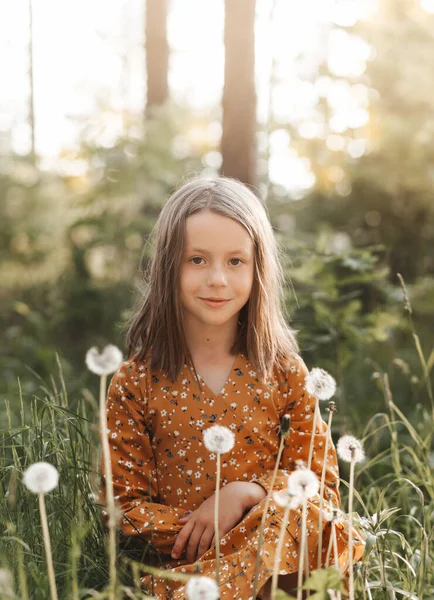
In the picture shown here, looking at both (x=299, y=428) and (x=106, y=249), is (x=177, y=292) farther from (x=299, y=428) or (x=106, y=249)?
(x=106, y=249)

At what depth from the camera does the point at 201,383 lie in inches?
85.0

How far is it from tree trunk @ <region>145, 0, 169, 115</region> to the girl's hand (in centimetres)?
505

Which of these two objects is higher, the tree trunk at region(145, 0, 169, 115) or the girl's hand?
the tree trunk at region(145, 0, 169, 115)

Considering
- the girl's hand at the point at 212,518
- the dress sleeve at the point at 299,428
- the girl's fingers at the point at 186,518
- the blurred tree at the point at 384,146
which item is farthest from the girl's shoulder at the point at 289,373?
the blurred tree at the point at 384,146

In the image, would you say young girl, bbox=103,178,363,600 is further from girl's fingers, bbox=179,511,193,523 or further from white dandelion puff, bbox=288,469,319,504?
white dandelion puff, bbox=288,469,319,504

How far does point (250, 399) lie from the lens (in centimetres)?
216

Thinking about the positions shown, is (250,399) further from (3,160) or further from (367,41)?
(3,160)

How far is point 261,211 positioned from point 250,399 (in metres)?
0.61

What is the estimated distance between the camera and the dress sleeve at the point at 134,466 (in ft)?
6.50

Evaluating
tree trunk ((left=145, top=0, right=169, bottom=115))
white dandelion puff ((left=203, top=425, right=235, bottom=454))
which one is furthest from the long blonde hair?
tree trunk ((left=145, top=0, right=169, bottom=115))

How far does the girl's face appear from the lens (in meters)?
2.07

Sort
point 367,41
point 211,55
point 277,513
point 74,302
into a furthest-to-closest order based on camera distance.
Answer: point 211,55 → point 367,41 → point 74,302 → point 277,513

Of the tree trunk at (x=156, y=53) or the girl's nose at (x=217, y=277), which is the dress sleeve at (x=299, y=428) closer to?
the girl's nose at (x=217, y=277)

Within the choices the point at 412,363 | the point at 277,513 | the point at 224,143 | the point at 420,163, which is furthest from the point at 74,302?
the point at 277,513
